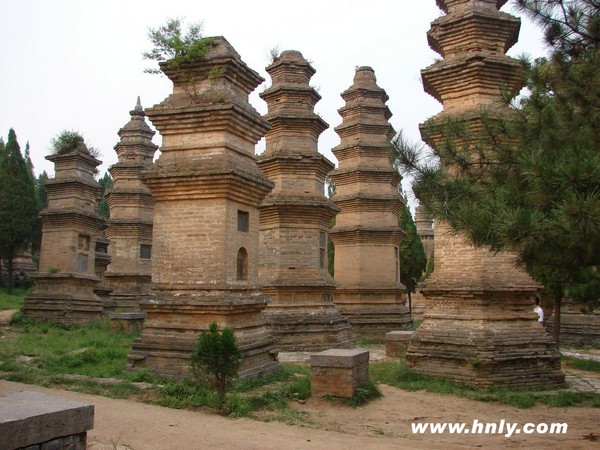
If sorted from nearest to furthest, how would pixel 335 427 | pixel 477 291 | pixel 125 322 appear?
1. pixel 335 427
2. pixel 477 291
3. pixel 125 322

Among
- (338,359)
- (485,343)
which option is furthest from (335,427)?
(485,343)

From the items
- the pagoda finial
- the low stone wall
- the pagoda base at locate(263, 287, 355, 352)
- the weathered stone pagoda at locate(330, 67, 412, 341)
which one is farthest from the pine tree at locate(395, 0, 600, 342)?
the pagoda finial

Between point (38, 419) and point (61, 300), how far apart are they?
15.8m

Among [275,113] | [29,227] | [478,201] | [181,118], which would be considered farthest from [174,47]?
[29,227]

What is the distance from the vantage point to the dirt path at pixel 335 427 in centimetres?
689

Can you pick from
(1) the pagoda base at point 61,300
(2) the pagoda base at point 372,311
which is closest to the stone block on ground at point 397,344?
(2) the pagoda base at point 372,311

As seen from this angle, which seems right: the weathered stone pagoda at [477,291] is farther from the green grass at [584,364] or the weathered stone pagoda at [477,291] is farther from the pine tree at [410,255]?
the pine tree at [410,255]

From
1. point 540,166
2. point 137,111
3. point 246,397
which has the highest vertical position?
point 137,111

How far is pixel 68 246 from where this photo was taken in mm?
19969

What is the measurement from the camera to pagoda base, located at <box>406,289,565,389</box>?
10.9 metres

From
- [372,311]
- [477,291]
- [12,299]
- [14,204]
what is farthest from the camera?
[14,204]

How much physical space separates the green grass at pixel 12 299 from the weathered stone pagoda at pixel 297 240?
42.3ft

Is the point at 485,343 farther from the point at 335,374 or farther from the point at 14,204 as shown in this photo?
the point at 14,204

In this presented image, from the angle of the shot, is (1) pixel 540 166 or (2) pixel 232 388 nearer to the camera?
(1) pixel 540 166
